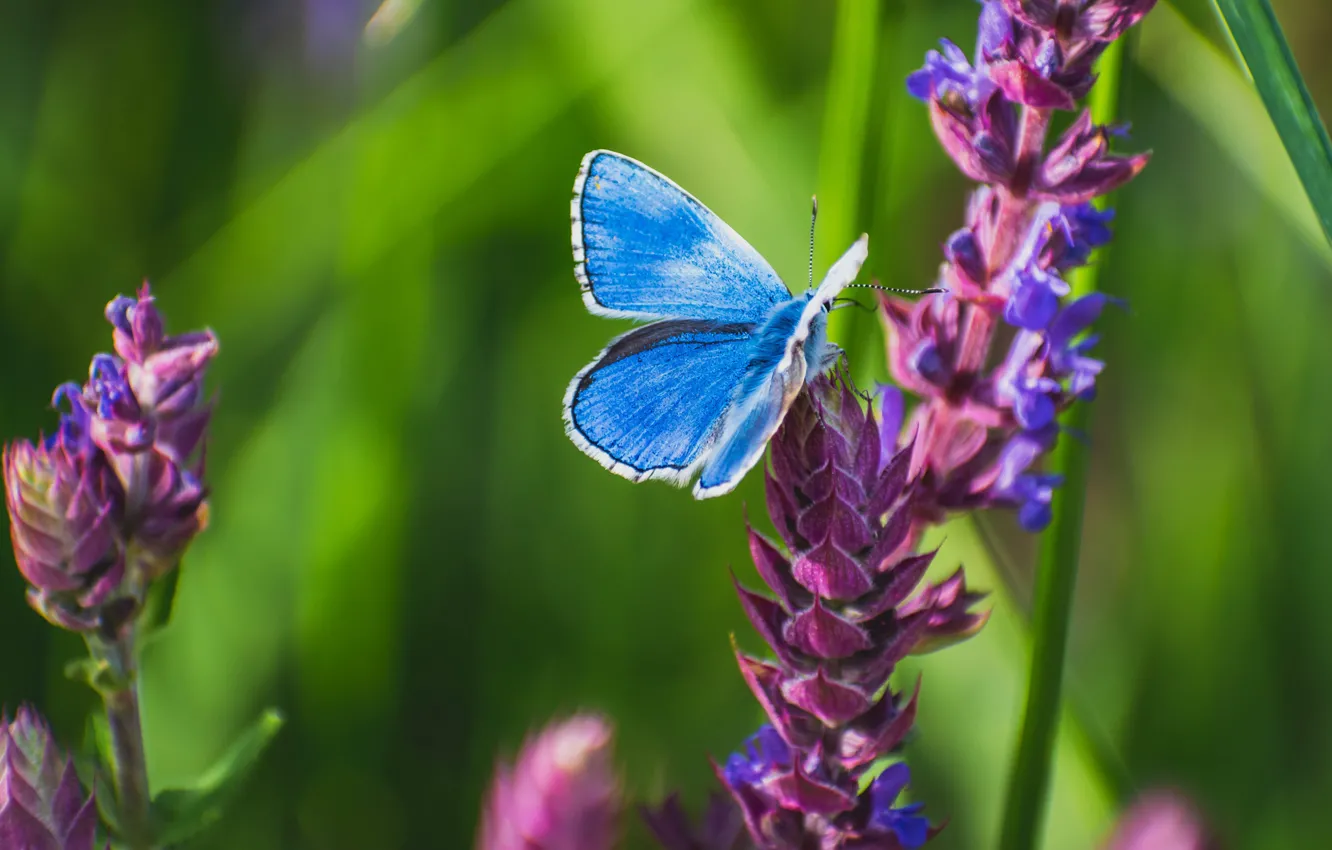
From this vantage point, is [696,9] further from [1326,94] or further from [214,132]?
[1326,94]

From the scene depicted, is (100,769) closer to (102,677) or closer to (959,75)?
(102,677)

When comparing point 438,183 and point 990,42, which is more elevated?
point 438,183

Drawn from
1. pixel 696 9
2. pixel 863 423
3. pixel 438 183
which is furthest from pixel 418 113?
pixel 863 423

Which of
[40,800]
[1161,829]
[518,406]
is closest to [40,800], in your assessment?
[40,800]

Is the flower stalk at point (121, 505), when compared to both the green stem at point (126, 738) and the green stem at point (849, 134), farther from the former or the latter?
the green stem at point (849, 134)

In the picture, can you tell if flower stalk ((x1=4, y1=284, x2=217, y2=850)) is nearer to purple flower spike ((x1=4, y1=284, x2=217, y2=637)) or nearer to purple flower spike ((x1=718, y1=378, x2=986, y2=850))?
purple flower spike ((x1=4, y1=284, x2=217, y2=637))

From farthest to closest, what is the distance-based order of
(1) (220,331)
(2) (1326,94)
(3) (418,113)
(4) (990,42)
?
(2) (1326,94), (1) (220,331), (3) (418,113), (4) (990,42)

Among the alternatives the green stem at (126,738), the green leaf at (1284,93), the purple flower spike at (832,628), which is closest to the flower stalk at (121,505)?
the green stem at (126,738)

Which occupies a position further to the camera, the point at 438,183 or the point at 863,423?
the point at 438,183
